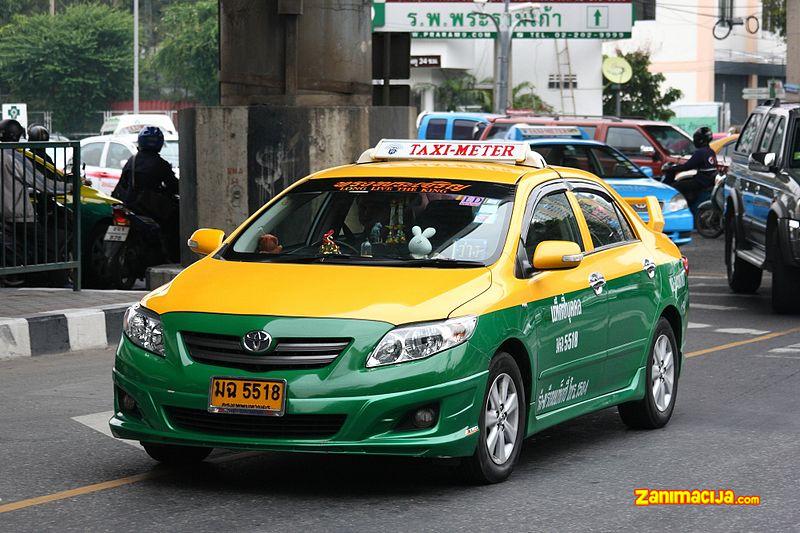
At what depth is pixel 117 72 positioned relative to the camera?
3019 inches

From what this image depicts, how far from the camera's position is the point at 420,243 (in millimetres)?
7348

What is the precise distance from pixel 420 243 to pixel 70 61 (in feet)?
231

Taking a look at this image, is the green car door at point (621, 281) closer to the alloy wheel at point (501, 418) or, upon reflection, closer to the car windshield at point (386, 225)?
the car windshield at point (386, 225)

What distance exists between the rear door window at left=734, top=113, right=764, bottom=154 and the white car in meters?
12.9

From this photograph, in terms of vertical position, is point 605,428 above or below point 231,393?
below

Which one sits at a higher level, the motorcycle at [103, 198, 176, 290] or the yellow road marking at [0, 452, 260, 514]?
the motorcycle at [103, 198, 176, 290]

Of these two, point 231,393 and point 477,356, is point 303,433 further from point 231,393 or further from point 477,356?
point 477,356

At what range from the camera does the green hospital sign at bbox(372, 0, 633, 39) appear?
51.4m

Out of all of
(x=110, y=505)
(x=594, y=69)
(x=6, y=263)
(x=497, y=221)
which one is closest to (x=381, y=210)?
(x=497, y=221)

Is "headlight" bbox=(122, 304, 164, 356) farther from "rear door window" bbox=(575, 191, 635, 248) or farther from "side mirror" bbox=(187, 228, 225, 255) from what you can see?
"rear door window" bbox=(575, 191, 635, 248)

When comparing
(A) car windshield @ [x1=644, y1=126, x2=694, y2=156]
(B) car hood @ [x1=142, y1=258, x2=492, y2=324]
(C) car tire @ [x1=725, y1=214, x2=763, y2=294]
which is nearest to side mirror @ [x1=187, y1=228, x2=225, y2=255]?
(B) car hood @ [x1=142, y1=258, x2=492, y2=324]

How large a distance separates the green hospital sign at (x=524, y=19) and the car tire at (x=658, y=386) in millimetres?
41418

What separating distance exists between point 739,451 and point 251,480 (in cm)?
259

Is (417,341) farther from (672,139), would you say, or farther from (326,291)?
(672,139)
